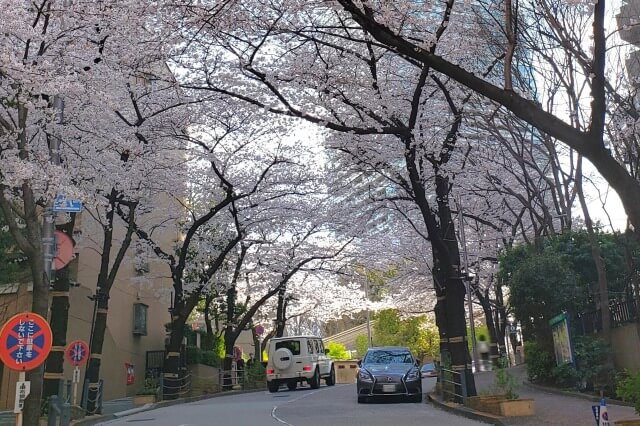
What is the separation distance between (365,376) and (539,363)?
5557 millimetres

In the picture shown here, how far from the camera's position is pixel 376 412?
1529 cm

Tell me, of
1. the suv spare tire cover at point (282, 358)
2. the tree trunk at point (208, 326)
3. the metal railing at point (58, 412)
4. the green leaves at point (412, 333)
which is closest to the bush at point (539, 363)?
the suv spare tire cover at point (282, 358)

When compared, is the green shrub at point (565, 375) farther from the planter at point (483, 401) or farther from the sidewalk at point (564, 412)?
the planter at point (483, 401)

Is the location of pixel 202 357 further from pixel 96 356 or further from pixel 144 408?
pixel 96 356

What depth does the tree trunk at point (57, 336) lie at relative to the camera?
14336 millimetres

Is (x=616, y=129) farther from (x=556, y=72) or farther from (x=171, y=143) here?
(x=171, y=143)

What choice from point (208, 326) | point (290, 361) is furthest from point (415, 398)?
point (208, 326)

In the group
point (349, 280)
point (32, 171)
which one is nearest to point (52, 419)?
point (32, 171)

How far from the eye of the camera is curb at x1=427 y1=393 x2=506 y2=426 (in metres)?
12.1

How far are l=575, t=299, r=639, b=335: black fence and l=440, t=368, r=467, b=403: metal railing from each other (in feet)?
13.3

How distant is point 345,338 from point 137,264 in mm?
42975

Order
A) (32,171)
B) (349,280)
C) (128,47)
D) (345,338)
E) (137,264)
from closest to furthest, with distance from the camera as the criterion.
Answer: (32,171) < (128,47) < (137,264) < (349,280) < (345,338)

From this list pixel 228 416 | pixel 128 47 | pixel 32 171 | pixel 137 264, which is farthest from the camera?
pixel 137 264

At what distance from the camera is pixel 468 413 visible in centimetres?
1358
